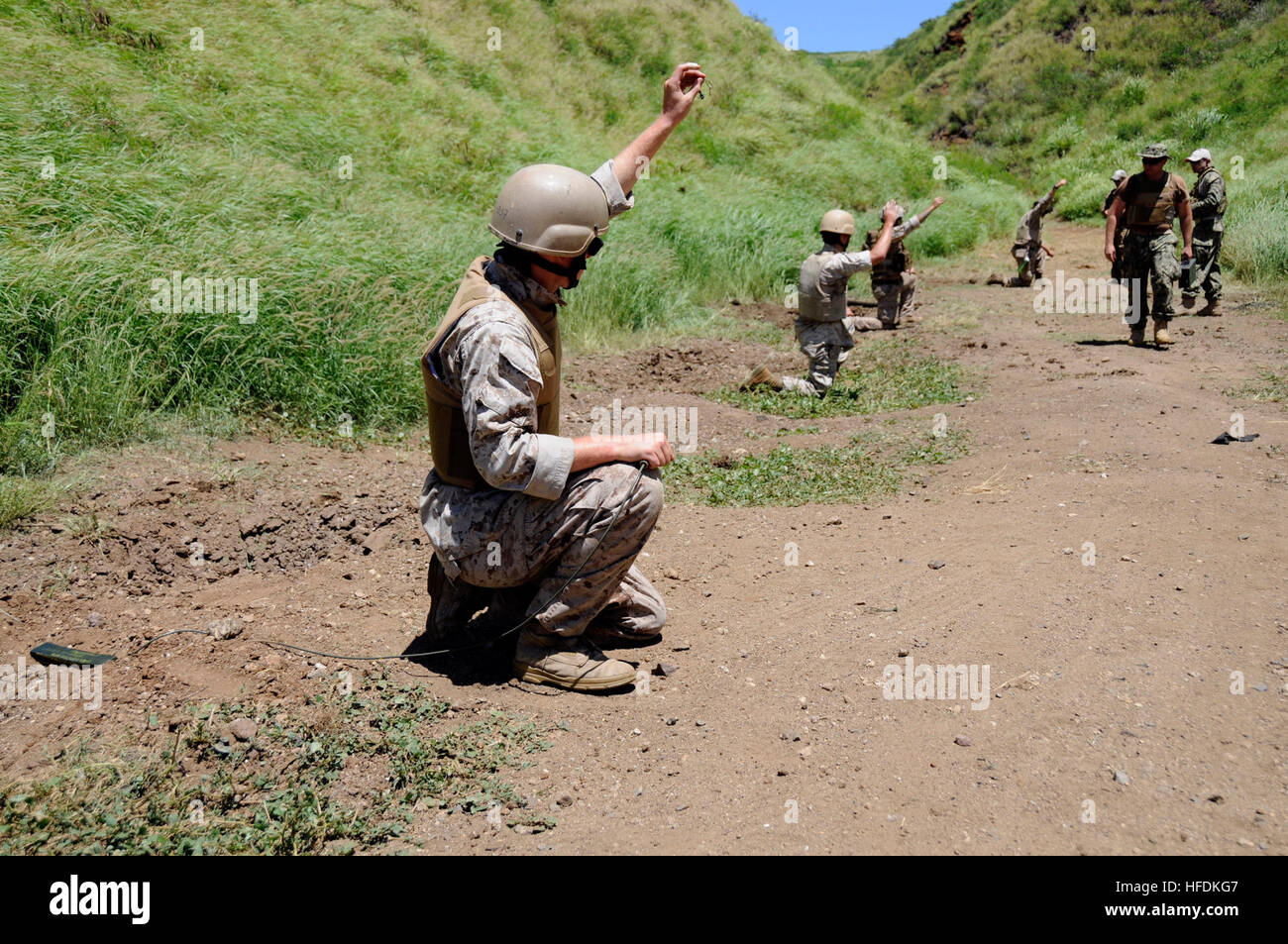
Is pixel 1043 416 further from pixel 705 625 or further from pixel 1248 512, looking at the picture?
pixel 705 625

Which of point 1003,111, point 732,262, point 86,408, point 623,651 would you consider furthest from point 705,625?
point 1003,111

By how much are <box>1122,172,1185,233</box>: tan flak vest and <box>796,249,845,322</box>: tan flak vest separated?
372 centimetres

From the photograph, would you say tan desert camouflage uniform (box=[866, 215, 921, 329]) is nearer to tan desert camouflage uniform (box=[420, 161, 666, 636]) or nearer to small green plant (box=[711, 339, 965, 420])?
small green plant (box=[711, 339, 965, 420])

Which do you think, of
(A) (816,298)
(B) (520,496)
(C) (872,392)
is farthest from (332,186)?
Answer: (B) (520,496)

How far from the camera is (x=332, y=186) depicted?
35.3 feet

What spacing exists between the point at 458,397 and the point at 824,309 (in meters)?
5.65

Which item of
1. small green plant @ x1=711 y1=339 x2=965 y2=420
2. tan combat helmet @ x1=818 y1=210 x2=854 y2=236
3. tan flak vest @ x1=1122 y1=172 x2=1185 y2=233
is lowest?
small green plant @ x1=711 y1=339 x2=965 y2=420

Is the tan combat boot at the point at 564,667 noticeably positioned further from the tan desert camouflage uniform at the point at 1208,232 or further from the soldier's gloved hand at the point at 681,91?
the tan desert camouflage uniform at the point at 1208,232

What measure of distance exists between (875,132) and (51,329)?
73.9 ft

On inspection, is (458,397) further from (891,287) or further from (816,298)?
(891,287)

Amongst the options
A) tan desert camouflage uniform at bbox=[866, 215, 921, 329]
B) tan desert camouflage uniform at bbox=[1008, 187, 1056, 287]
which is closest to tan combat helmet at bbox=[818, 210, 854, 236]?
tan desert camouflage uniform at bbox=[866, 215, 921, 329]

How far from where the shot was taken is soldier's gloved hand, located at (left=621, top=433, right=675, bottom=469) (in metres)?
3.28

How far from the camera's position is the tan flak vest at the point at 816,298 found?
27.1 feet

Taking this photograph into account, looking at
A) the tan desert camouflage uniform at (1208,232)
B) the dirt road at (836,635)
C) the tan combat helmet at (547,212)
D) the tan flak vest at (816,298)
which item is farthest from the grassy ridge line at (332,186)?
the tan desert camouflage uniform at (1208,232)
